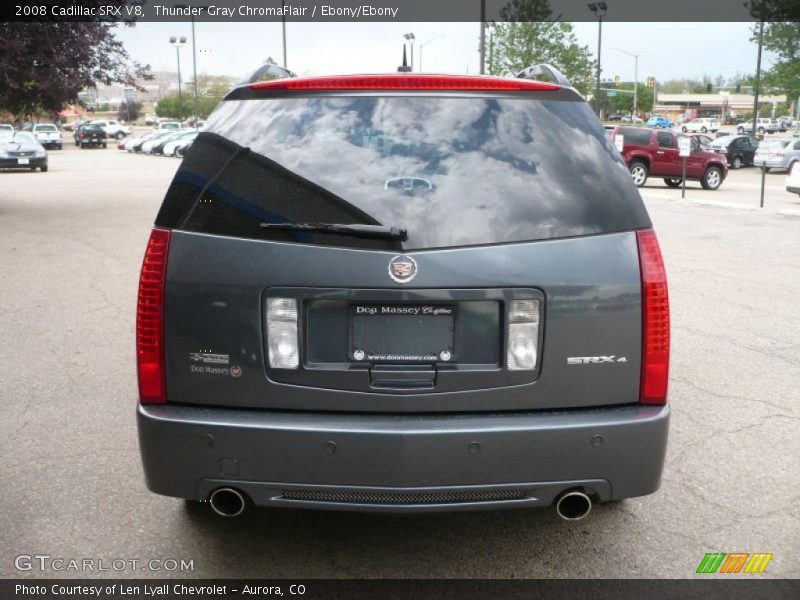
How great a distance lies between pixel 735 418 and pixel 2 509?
4089 millimetres

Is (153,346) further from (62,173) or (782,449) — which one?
(62,173)

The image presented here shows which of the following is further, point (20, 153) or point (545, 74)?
point (20, 153)

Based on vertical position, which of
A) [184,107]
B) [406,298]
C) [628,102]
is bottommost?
[406,298]

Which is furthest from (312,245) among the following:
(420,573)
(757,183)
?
(757,183)

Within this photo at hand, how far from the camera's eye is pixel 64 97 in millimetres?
18641

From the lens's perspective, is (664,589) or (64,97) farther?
(64,97)

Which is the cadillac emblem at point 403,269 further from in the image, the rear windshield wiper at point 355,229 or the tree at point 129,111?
→ the tree at point 129,111

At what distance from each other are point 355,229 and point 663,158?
26858mm

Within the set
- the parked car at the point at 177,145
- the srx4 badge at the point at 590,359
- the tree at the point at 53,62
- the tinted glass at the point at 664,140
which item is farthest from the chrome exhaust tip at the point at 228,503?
the parked car at the point at 177,145

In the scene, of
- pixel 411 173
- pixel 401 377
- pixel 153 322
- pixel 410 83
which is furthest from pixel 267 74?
pixel 401 377

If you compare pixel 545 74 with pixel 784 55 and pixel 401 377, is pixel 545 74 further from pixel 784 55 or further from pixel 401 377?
pixel 784 55

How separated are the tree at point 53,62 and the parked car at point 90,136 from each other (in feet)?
171

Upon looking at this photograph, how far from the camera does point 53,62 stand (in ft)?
58.1

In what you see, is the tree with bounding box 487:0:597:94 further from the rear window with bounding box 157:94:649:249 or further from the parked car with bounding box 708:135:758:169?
the rear window with bounding box 157:94:649:249
